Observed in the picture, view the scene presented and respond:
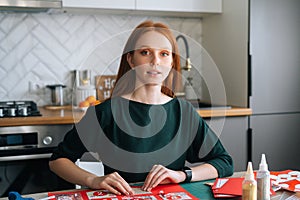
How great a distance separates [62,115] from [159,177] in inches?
46.8

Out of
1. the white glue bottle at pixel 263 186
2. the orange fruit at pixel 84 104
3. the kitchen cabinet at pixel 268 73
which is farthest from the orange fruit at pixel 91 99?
the white glue bottle at pixel 263 186

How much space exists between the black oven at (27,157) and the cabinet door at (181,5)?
95 cm

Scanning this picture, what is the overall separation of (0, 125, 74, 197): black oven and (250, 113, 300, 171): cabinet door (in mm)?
1166

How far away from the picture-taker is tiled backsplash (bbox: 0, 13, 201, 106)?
2.76m

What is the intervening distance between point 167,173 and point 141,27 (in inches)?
20.5

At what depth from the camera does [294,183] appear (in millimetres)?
1360

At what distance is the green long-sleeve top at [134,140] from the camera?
1447 mm

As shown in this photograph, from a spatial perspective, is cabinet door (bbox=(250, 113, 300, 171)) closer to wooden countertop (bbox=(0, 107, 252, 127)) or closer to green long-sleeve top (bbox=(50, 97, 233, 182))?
wooden countertop (bbox=(0, 107, 252, 127))

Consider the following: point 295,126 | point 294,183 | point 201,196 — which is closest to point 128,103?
point 201,196

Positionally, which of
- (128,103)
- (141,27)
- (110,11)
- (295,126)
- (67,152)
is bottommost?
(295,126)

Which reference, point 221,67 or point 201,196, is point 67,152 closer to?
point 201,196

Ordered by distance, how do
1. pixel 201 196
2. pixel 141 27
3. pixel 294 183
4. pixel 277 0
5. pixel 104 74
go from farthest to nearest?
pixel 104 74, pixel 277 0, pixel 141 27, pixel 294 183, pixel 201 196

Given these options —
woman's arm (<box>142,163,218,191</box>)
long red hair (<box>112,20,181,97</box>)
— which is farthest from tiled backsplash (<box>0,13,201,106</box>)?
woman's arm (<box>142,163,218,191</box>)

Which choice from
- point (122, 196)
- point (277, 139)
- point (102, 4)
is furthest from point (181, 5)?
point (122, 196)
